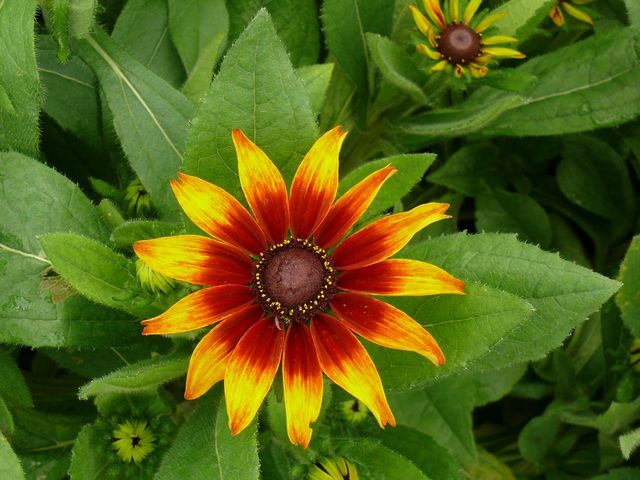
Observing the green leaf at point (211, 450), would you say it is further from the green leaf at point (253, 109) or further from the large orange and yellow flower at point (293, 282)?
the green leaf at point (253, 109)

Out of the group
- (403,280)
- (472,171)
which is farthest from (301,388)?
(472,171)

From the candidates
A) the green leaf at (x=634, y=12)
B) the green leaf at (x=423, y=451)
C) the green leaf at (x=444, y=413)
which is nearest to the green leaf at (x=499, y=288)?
the green leaf at (x=423, y=451)

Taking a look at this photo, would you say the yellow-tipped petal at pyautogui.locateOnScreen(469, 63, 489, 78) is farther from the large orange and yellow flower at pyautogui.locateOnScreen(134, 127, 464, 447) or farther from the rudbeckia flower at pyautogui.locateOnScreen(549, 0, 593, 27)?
the large orange and yellow flower at pyautogui.locateOnScreen(134, 127, 464, 447)

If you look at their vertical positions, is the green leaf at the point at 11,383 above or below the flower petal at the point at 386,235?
below

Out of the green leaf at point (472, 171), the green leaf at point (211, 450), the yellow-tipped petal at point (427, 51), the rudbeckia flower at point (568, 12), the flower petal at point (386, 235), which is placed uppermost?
the rudbeckia flower at point (568, 12)

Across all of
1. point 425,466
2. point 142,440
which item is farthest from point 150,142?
point 425,466

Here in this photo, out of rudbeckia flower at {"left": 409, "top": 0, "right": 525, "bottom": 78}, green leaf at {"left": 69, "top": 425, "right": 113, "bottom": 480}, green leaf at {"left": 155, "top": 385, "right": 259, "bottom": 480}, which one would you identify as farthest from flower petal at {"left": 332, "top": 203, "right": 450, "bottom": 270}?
rudbeckia flower at {"left": 409, "top": 0, "right": 525, "bottom": 78}

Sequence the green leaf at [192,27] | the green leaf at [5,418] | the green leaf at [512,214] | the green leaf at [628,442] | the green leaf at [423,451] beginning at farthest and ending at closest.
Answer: the green leaf at [512,214] → the green leaf at [192,27] → the green leaf at [423,451] → the green leaf at [628,442] → the green leaf at [5,418]

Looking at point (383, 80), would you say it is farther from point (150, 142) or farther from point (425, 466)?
point (425, 466)
